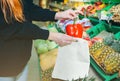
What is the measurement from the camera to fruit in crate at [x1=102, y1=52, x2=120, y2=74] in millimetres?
2064

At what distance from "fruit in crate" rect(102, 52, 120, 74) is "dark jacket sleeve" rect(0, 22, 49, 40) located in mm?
513

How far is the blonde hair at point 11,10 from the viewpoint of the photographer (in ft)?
6.14

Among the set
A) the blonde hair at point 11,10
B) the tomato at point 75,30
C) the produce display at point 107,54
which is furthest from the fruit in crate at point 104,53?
the blonde hair at point 11,10

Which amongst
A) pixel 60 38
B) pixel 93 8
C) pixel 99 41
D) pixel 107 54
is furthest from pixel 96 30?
pixel 60 38

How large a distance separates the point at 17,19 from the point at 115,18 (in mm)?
1136

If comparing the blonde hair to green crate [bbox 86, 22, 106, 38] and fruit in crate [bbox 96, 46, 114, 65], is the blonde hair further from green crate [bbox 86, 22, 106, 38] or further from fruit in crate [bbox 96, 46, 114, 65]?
green crate [bbox 86, 22, 106, 38]

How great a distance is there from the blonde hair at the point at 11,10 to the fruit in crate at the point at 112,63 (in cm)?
69

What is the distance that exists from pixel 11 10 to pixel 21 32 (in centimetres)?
16

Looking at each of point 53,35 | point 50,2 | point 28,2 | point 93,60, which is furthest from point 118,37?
point 50,2

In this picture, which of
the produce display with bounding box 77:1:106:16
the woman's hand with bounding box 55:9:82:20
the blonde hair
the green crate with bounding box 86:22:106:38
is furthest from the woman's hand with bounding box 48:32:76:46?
the produce display with bounding box 77:1:106:16

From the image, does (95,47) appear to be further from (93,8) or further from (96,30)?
(93,8)

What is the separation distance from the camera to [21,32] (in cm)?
192

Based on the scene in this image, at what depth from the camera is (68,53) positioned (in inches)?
81.4

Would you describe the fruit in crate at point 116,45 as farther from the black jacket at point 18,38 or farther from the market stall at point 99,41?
the black jacket at point 18,38
